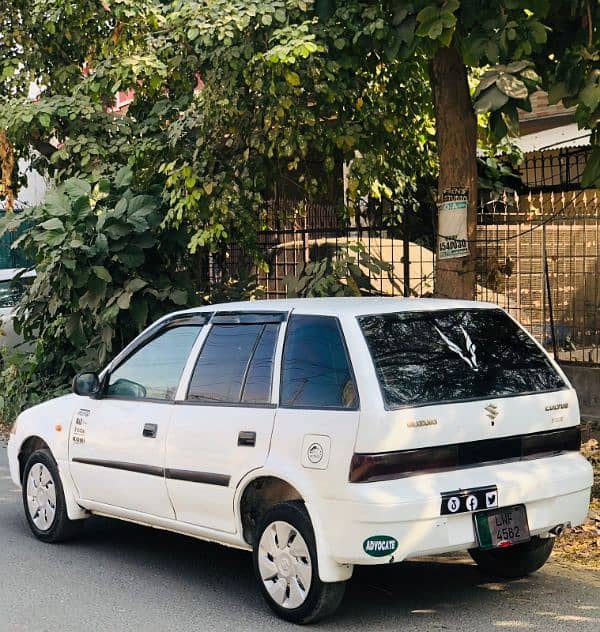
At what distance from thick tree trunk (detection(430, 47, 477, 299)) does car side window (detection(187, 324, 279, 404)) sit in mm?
3313

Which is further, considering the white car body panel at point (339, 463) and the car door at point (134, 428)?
the car door at point (134, 428)

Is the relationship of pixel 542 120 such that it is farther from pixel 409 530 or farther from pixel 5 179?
pixel 409 530

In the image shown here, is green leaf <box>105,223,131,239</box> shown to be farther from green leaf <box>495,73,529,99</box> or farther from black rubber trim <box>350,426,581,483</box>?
black rubber trim <box>350,426,581,483</box>

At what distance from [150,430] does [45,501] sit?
151 cm

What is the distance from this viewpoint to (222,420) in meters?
6.41

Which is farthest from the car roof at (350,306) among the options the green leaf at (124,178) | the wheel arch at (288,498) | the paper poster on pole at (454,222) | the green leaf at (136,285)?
the green leaf at (124,178)

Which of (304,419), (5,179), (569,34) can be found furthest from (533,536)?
(5,179)

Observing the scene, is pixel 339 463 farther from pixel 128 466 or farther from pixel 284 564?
pixel 128 466

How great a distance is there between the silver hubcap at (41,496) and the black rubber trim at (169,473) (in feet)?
1.96

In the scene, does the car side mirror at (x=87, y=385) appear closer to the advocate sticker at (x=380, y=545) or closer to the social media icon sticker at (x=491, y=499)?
the advocate sticker at (x=380, y=545)

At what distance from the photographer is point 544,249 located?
12.3 meters

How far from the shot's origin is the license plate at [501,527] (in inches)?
227

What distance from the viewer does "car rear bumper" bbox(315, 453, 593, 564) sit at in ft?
18.1

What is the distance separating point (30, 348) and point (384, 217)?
183 inches
